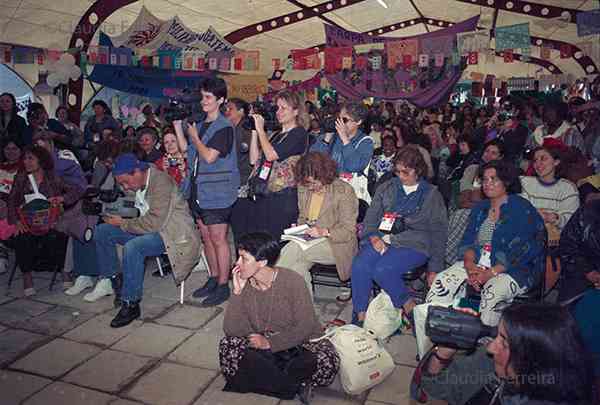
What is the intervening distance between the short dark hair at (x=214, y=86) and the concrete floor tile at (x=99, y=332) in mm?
1907

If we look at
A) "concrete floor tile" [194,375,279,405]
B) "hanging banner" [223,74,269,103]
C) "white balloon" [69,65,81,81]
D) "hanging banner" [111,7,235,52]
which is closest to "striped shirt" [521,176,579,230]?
"concrete floor tile" [194,375,279,405]

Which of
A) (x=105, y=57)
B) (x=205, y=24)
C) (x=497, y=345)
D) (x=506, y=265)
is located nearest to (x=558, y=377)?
(x=497, y=345)

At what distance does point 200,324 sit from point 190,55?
7109mm

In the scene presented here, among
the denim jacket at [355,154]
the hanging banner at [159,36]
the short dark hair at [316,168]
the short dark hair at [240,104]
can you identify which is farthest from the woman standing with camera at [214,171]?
the hanging banner at [159,36]

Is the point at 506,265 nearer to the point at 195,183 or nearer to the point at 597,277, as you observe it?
the point at 597,277

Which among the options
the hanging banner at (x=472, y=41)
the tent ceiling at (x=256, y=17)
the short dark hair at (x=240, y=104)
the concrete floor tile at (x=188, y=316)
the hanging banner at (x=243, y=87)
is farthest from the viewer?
the hanging banner at (x=243, y=87)

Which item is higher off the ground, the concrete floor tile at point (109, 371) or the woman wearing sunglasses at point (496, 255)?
the woman wearing sunglasses at point (496, 255)

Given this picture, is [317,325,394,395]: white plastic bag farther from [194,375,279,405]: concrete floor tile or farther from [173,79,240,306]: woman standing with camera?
[173,79,240,306]: woman standing with camera

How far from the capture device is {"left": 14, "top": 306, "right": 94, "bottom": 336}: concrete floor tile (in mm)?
3604

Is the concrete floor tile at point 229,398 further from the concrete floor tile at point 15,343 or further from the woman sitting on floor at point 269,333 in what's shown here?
the concrete floor tile at point 15,343

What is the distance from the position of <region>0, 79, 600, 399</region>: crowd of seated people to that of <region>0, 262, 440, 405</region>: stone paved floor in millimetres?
165

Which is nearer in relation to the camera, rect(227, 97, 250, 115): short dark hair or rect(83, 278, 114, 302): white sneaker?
rect(83, 278, 114, 302): white sneaker

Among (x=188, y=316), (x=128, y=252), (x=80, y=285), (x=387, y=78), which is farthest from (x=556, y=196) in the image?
(x=387, y=78)

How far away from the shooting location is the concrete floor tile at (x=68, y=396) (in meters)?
2.71
